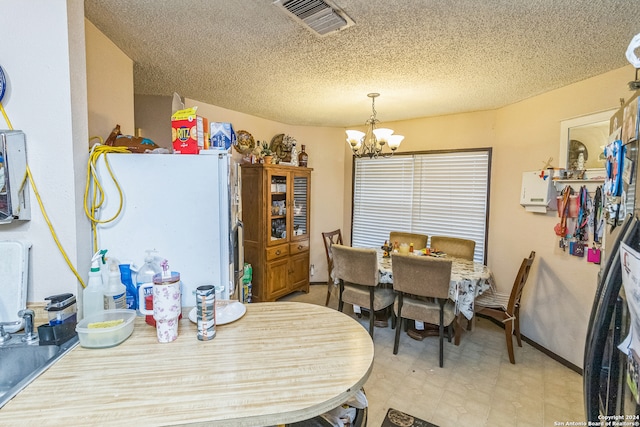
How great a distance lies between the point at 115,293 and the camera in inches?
45.5

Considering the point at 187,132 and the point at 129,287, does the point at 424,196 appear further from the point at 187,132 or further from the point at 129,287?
the point at 129,287

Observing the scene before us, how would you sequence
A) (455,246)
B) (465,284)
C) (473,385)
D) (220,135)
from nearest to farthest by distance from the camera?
(220,135) → (473,385) → (465,284) → (455,246)

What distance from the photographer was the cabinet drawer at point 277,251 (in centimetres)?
362

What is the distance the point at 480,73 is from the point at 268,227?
263 cm

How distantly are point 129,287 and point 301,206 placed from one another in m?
3.02

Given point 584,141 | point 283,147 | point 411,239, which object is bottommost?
point 411,239

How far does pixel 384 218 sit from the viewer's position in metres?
4.28

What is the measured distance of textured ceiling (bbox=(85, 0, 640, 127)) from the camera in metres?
1.52

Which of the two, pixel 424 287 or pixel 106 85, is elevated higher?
pixel 106 85

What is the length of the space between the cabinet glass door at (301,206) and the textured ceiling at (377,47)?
1.32 meters

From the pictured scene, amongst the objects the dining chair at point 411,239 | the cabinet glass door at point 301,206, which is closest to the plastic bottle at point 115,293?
the cabinet glass door at point 301,206

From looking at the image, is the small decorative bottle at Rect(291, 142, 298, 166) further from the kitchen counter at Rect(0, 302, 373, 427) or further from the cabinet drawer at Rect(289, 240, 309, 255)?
the kitchen counter at Rect(0, 302, 373, 427)

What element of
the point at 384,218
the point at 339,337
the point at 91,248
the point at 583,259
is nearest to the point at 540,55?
the point at 583,259

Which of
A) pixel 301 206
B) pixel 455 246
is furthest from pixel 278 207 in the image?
pixel 455 246
